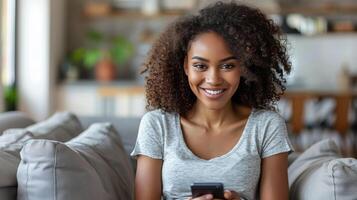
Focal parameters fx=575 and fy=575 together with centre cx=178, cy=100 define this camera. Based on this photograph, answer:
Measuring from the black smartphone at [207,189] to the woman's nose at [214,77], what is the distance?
1.03 ft

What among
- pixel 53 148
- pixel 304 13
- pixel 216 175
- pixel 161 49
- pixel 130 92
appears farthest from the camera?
pixel 304 13

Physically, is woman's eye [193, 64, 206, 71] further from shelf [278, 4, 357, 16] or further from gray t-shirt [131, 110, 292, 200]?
shelf [278, 4, 357, 16]

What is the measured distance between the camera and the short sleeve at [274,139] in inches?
67.4

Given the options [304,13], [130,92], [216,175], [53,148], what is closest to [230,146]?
[216,175]

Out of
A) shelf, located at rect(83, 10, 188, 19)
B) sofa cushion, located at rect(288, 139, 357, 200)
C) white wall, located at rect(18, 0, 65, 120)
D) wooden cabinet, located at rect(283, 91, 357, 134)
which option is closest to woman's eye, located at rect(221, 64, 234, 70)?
sofa cushion, located at rect(288, 139, 357, 200)

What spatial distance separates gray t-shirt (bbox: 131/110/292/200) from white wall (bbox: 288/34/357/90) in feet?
15.7

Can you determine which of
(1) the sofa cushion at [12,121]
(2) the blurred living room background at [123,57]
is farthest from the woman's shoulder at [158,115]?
(2) the blurred living room background at [123,57]

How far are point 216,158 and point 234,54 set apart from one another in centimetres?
31

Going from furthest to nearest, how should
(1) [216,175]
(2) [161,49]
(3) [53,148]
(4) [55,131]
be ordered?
(4) [55,131] < (2) [161,49] < (1) [216,175] < (3) [53,148]

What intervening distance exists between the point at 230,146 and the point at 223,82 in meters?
0.20

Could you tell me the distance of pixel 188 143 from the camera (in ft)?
5.79

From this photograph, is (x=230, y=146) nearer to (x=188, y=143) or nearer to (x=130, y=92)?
(x=188, y=143)

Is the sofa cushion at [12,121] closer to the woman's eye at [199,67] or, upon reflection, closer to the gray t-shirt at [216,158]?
the gray t-shirt at [216,158]

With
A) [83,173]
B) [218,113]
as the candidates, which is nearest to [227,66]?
[218,113]
